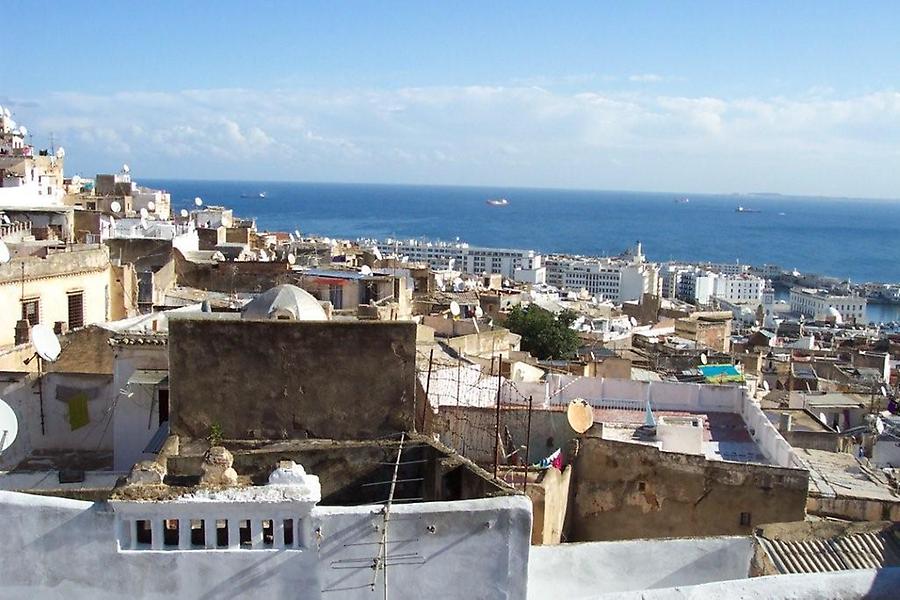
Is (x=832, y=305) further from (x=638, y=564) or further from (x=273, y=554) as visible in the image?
(x=273, y=554)

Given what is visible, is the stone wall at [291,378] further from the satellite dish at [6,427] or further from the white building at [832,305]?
the white building at [832,305]

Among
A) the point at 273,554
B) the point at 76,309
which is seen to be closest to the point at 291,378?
the point at 273,554

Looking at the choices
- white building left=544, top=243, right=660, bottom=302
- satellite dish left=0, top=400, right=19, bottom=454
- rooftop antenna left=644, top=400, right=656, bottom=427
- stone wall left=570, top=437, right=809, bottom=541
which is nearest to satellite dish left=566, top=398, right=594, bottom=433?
stone wall left=570, top=437, right=809, bottom=541

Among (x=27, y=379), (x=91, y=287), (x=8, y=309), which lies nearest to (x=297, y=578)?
(x=27, y=379)

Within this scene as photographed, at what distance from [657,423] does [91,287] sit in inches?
519

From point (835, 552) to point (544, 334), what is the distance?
27.0m

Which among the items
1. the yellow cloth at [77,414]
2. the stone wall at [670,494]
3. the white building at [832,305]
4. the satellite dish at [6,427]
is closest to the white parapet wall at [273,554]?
the satellite dish at [6,427]

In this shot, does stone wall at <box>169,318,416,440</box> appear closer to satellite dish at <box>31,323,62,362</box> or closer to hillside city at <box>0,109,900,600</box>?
hillside city at <box>0,109,900,600</box>

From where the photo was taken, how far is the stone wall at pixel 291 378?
10.1m

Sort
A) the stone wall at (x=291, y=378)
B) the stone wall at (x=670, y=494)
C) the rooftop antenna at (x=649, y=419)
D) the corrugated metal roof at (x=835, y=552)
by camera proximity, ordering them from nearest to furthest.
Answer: the corrugated metal roof at (x=835, y=552) → the stone wall at (x=291, y=378) → the stone wall at (x=670, y=494) → the rooftop antenna at (x=649, y=419)

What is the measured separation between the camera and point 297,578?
24.8 feet

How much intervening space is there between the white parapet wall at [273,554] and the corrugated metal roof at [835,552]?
3.27m

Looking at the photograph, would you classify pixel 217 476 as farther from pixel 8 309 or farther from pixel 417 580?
pixel 8 309

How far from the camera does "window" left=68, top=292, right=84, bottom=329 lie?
20828 millimetres
